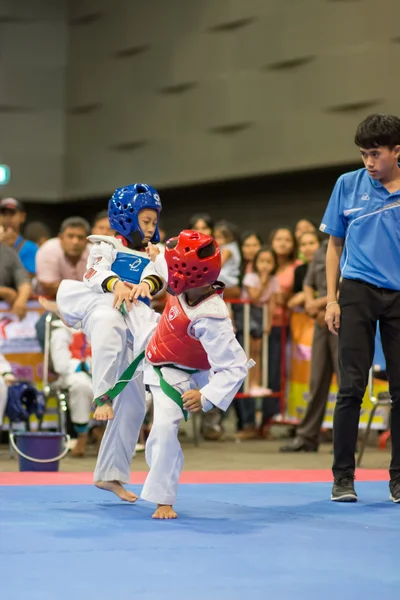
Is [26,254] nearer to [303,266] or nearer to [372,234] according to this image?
[303,266]

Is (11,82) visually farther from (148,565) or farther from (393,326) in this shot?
(148,565)

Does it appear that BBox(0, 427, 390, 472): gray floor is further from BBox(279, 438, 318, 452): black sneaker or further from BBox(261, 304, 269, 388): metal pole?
BBox(261, 304, 269, 388): metal pole

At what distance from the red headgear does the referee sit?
83cm

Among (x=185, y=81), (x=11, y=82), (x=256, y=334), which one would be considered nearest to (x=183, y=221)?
(x=185, y=81)

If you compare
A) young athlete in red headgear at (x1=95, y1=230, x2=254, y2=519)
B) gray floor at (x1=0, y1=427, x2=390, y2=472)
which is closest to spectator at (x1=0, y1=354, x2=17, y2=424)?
gray floor at (x1=0, y1=427, x2=390, y2=472)

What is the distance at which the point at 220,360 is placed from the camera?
3.92 metres

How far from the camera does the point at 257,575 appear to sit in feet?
9.48

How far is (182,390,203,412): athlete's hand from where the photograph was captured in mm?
3932

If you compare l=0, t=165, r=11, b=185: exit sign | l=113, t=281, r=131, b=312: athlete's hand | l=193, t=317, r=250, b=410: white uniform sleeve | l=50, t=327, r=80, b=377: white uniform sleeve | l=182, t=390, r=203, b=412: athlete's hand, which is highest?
l=0, t=165, r=11, b=185: exit sign

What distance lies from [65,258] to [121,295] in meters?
3.54

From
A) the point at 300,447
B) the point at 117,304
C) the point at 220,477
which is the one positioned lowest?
the point at 300,447

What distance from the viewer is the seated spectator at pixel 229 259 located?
8.72 metres

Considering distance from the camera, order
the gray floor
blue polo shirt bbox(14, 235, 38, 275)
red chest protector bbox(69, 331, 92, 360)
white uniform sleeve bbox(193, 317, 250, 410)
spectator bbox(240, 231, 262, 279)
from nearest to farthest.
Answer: white uniform sleeve bbox(193, 317, 250, 410), the gray floor, red chest protector bbox(69, 331, 92, 360), blue polo shirt bbox(14, 235, 38, 275), spectator bbox(240, 231, 262, 279)

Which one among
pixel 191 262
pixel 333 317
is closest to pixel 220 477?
pixel 333 317
